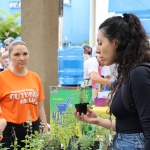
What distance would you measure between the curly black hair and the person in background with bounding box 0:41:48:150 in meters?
1.66

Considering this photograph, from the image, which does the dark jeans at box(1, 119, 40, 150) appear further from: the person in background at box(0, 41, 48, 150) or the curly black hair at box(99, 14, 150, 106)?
the curly black hair at box(99, 14, 150, 106)

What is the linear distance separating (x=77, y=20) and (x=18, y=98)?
78.3 feet

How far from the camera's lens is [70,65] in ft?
23.6

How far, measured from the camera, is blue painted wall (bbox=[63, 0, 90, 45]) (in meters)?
26.0

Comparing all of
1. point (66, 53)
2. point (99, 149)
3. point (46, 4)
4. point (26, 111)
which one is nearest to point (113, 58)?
point (99, 149)

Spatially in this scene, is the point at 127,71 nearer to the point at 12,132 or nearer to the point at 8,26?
the point at 12,132

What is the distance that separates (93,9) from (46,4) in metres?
7.94

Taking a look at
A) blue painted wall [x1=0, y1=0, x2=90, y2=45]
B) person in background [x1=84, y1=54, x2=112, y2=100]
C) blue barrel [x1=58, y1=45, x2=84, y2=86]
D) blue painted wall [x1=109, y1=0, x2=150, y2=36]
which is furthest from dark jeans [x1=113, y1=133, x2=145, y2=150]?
blue painted wall [x1=0, y1=0, x2=90, y2=45]

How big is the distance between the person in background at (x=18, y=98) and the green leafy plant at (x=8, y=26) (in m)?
18.8

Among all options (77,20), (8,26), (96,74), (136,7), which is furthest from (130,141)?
(77,20)

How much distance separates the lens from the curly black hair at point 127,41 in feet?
5.87

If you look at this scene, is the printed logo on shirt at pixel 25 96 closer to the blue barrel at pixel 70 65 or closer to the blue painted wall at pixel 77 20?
the blue barrel at pixel 70 65

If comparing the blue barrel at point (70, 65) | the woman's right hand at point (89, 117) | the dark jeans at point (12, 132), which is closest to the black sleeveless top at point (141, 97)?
the woman's right hand at point (89, 117)

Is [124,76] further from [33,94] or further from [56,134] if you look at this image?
[33,94]
